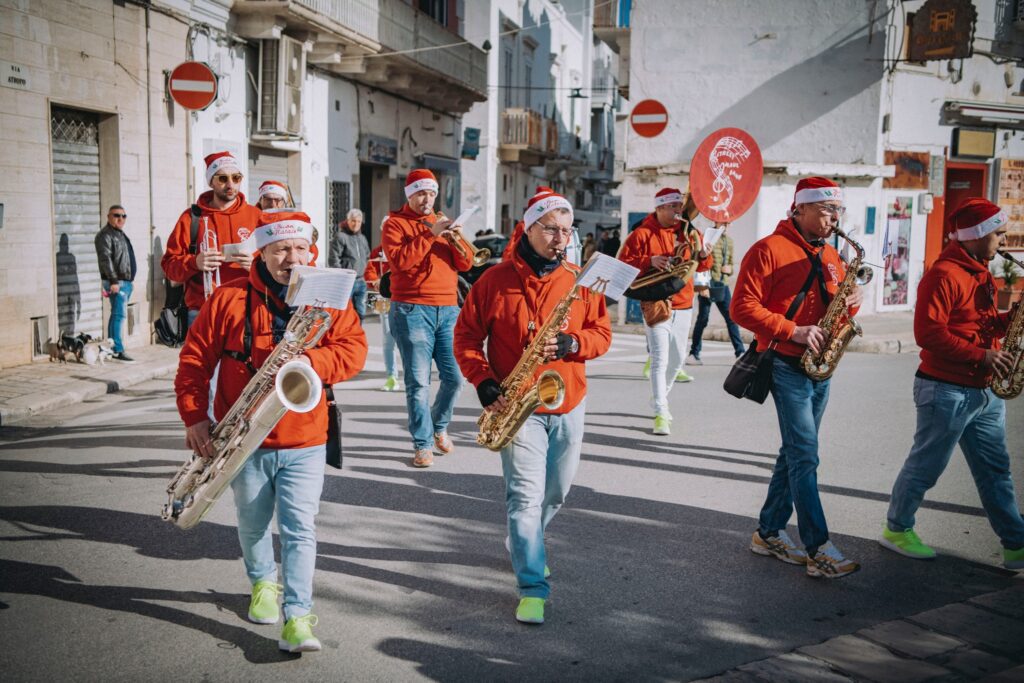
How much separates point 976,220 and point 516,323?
2.58 metres

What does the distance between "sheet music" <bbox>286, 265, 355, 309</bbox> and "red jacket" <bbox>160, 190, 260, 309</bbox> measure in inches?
105

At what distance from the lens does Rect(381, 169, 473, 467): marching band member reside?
23.3ft

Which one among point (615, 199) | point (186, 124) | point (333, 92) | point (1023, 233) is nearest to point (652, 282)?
point (186, 124)

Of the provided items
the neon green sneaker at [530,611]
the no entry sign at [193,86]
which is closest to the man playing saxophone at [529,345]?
the neon green sneaker at [530,611]

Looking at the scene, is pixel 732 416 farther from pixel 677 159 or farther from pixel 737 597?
pixel 677 159

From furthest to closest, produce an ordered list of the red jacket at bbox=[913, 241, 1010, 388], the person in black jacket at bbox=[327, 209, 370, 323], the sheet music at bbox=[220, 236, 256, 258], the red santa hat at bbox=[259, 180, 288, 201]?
1. the person in black jacket at bbox=[327, 209, 370, 323]
2. the red santa hat at bbox=[259, 180, 288, 201]
3. the sheet music at bbox=[220, 236, 256, 258]
4. the red jacket at bbox=[913, 241, 1010, 388]

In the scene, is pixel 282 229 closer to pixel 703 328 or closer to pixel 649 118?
pixel 703 328

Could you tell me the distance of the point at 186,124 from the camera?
14.7m

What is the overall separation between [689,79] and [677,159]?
144cm

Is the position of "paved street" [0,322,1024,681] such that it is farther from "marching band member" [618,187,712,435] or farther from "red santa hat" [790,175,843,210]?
"red santa hat" [790,175,843,210]

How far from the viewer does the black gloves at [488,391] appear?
433 cm

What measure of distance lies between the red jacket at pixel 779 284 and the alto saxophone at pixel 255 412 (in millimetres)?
2192

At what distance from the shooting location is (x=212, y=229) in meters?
6.52

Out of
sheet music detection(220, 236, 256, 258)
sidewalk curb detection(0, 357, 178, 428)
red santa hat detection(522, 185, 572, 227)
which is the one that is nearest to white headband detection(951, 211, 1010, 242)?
red santa hat detection(522, 185, 572, 227)
